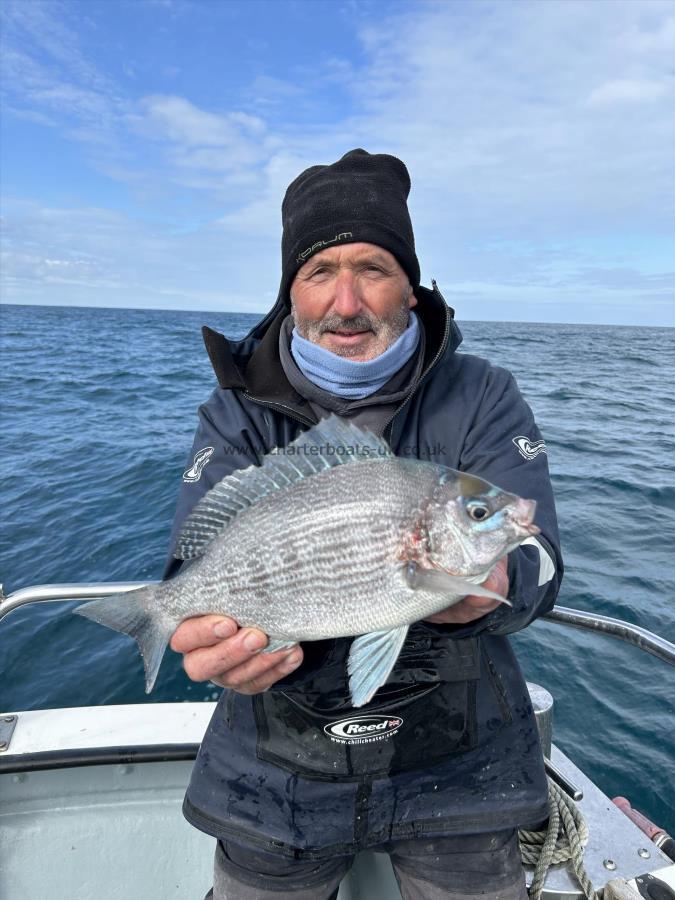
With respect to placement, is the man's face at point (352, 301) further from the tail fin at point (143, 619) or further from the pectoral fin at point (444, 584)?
the tail fin at point (143, 619)

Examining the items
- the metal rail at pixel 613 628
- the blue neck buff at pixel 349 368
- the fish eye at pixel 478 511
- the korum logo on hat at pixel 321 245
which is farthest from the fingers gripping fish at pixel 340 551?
the metal rail at pixel 613 628

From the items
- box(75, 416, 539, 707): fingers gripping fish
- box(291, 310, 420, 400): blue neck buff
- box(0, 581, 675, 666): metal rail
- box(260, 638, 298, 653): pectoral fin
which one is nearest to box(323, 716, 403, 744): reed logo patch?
box(75, 416, 539, 707): fingers gripping fish

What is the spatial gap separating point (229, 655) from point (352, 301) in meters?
1.68

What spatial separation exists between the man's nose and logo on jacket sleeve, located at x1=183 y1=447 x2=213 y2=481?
2.98 ft

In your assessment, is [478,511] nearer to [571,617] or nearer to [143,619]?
[143,619]

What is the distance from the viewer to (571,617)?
331 cm

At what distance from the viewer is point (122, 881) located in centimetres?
338

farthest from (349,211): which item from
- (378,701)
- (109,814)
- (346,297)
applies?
(109,814)

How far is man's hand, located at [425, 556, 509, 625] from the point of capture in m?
2.07

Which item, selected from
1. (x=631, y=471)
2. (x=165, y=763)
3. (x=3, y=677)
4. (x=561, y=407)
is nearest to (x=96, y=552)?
(x=3, y=677)

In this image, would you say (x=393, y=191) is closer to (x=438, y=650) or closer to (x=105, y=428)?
(x=438, y=650)

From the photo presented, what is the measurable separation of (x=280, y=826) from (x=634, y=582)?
699cm

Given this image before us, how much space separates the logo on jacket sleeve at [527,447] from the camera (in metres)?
2.58

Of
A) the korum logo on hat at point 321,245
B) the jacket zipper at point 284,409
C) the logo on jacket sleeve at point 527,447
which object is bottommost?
the logo on jacket sleeve at point 527,447
